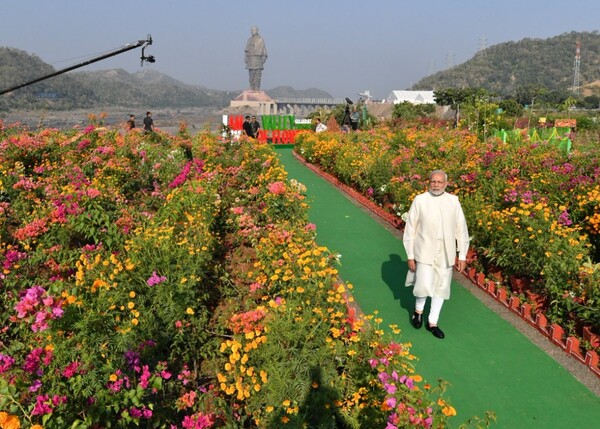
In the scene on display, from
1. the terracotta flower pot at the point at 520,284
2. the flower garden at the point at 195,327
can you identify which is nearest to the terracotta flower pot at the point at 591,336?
the flower garden at the point at 195,327

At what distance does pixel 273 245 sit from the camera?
4.71 metres

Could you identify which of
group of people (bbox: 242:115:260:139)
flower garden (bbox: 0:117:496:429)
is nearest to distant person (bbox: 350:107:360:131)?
group of people (bbox: 242:115:260:139)

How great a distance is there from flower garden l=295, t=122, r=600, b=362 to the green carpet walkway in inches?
18.8

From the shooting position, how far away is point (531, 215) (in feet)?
17.6

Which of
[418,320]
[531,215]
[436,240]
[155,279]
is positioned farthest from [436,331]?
[155,279]

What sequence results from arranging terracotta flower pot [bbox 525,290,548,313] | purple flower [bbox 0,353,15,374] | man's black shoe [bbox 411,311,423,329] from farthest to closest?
terracotta flower pot [bbox 525,290,548,313] < man's black shoe [bbox 411,311,423,329] < purple flower [bbox 0,353,15,374]

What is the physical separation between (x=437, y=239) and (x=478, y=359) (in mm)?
1184

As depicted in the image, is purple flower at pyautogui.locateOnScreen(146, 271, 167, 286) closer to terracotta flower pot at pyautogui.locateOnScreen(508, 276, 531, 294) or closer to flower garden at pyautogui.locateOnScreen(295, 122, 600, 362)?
flower garden at pyautogui.locateOnScreen(295, 122, 600, 362)

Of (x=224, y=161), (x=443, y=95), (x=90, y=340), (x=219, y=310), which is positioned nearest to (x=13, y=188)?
(x=224, y=161)

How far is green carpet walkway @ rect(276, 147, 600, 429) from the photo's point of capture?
11.4 feet

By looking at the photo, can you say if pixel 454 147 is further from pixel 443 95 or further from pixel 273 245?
pixel 443 95

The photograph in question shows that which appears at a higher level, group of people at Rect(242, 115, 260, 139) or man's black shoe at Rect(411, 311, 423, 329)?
group of people at Rect(242, 115, 260, 139)

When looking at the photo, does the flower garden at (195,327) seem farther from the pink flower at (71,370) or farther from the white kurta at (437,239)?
the white kurta at (437,239)

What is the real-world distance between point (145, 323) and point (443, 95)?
10336 cm
